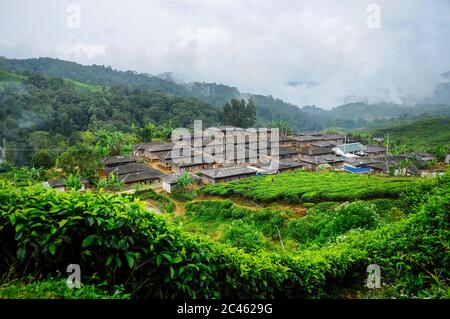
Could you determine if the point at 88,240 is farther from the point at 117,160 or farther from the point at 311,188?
the point at 117,160

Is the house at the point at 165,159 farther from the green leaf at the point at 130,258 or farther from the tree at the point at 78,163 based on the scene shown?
the green leaf at the point at 130,258

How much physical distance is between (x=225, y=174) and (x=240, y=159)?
11054 millimetres

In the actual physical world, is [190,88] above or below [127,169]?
above

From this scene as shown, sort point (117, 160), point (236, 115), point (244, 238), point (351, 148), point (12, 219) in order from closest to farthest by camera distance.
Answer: point (12, 219) < point (244, 238) < point (117, 160) < point (351, 148) < point (236, 115)

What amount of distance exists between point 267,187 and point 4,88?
224ft

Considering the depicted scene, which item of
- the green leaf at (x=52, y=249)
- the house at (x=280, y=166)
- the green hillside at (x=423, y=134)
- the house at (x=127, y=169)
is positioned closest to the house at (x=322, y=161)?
the house at (x=280, y=166)

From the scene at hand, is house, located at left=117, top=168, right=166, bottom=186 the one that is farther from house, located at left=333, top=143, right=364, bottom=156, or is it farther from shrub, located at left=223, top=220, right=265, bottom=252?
house, located at left=333, top=143, right=364, bottom=156

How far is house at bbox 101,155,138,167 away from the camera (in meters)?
45.2

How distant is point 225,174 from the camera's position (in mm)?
41812

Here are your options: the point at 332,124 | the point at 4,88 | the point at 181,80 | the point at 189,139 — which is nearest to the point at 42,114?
the point at 4,88

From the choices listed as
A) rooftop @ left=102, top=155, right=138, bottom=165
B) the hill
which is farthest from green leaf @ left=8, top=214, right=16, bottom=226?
the hill

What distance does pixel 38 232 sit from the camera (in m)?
4.30

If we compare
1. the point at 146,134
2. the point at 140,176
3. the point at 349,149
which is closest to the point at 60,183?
the point at 140,176
